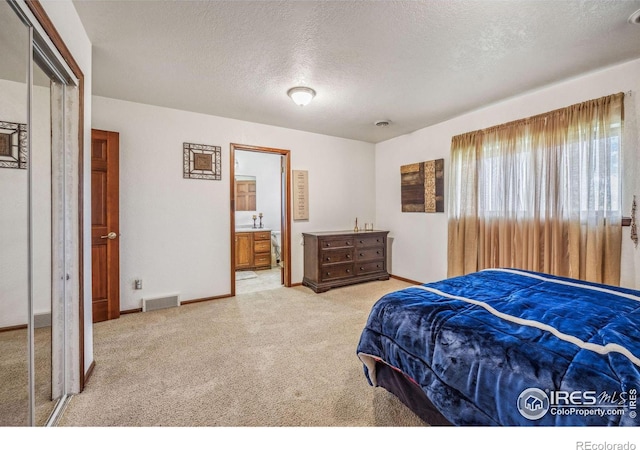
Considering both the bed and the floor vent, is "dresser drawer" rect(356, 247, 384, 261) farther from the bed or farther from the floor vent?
the floor vent

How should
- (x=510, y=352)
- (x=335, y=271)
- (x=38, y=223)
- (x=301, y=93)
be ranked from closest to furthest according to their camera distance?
(x=510, y=352) → (x=38, y=223) → (x=301, y=93) → (x=335, y=271)

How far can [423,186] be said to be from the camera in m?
4.34

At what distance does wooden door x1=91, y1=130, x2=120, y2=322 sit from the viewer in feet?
9.80

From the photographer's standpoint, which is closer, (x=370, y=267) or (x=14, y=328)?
(x=14, y=328)

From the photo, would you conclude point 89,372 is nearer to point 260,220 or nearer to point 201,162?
point 201,162

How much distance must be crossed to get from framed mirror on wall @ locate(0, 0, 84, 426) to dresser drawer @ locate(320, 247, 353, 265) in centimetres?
288

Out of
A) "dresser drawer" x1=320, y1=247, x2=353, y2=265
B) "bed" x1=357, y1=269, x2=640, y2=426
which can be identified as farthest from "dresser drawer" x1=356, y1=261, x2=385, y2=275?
"bed" x1=357, y1=269, x2=640, y2=426

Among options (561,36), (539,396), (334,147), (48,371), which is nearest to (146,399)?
(48,371)

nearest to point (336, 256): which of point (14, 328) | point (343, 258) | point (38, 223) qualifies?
point (343, 258)

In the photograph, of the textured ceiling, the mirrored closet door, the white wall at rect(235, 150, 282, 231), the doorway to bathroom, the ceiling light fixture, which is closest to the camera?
the mirrored closet door

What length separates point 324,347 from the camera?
2434mm

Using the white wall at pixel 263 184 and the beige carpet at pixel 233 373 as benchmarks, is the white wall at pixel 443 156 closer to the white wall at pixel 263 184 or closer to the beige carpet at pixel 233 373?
the beige carpet at pixel 233 373

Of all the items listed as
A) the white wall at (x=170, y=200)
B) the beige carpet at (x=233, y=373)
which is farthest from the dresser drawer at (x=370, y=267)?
the white wall at (x=170, y=200)

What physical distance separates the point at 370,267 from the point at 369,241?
444mm
